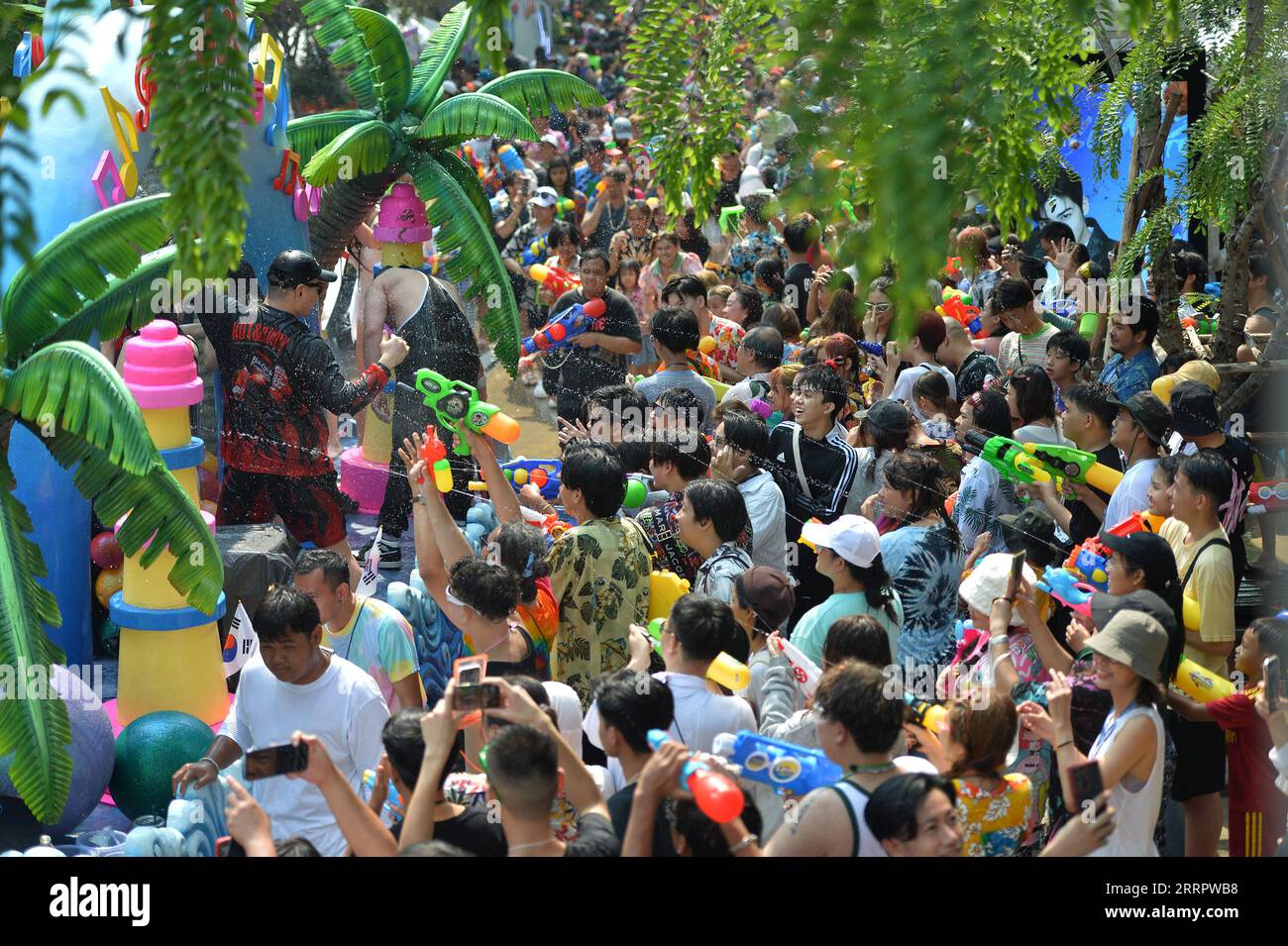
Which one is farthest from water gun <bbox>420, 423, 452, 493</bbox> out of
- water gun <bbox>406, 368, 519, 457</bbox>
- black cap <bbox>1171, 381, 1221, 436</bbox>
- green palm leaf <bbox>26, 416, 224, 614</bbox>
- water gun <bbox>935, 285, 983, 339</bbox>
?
water gun <bbox>935, 285, 983, 339</bbox>

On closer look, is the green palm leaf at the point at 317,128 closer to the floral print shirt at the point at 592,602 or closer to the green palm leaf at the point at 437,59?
the green palm leaf at the point at 437,59

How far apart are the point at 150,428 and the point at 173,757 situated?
5.25 feet

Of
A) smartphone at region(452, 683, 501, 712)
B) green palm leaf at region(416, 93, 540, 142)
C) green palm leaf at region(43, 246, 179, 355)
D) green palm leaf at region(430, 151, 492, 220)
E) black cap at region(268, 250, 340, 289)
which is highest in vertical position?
green palm leaf at region(416, 93, 540, 142)

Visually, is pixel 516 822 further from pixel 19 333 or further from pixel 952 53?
pixel 19 333

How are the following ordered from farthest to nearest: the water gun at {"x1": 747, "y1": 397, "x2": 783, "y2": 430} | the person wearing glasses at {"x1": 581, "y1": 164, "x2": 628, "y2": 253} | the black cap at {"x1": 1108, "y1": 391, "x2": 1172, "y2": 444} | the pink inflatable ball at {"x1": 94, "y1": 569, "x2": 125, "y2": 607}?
the person wearing glasses at {"x1": 581, "y1": 164, "x2": 628, "y2": 253} → the water gun at {"x1": 747, "y1": 397, "x2": 783, "y2": 430} → the pink inflatable ball at {"x1": 94, "y1": 569, "x2": 125, "y2": 607} → the black cap at {"x1": 1108, "y1": 391, "x2": 1172, "y2": 444}

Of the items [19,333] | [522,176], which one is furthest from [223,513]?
[522,176]

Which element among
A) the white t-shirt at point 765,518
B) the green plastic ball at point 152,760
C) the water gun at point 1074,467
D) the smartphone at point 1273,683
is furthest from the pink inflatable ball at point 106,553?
the smartphone at point 1273,683

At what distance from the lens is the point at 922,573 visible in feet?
18.6

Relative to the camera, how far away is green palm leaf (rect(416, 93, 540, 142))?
9000mm

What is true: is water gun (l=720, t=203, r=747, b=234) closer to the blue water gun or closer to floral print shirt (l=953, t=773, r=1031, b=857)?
the blue water gun

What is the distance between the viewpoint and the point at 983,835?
414 centimetres

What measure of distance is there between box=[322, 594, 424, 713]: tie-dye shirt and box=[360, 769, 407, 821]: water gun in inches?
19.6

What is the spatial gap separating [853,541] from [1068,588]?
0.77 m
